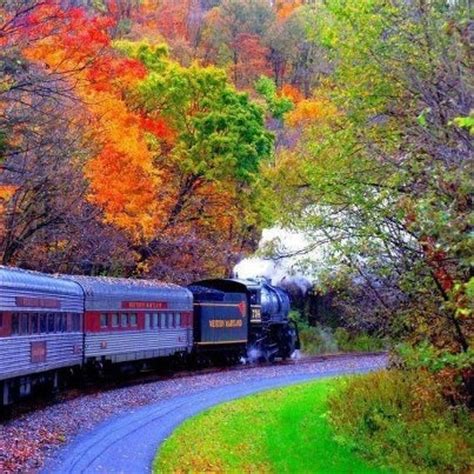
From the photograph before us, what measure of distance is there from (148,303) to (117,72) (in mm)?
11598

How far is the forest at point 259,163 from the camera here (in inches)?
545

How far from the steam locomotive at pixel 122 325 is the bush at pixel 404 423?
21.8ft

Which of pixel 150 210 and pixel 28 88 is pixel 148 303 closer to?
pixel 150 210

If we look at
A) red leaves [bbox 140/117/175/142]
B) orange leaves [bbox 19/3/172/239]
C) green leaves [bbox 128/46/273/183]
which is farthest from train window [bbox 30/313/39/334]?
green leaves [bbox 128/46/273/183]

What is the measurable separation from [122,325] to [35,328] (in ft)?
21.3

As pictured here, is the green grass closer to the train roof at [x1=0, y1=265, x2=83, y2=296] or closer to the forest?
the forest

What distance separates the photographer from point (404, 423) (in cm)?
1549

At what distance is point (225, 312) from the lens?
32.9m

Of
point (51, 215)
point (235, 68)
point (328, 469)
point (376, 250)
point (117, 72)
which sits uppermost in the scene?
point (235, 68)

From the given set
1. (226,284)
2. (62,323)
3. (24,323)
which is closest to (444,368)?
(24,323)

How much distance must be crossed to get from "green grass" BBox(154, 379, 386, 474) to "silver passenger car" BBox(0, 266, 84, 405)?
3719 millimetres

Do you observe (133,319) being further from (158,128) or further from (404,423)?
(158,128)

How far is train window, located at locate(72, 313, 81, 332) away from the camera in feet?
72.6

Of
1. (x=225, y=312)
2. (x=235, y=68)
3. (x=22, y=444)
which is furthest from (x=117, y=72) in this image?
(x=235, y=68)
